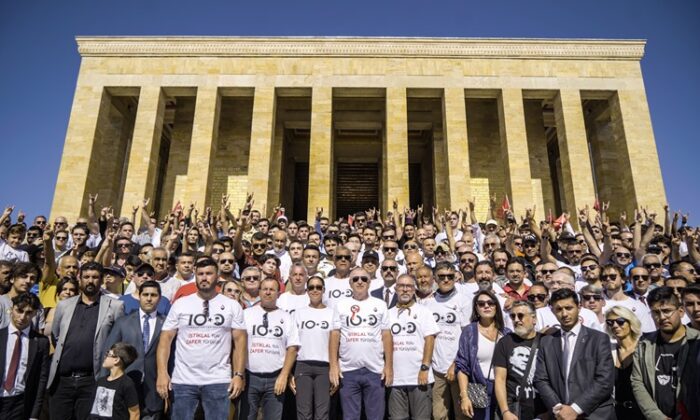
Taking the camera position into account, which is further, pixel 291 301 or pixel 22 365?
pixel 291 301

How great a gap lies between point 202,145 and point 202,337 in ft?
55.3

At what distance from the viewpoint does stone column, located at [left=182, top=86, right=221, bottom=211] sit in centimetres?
1977

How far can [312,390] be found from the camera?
5.15 meters

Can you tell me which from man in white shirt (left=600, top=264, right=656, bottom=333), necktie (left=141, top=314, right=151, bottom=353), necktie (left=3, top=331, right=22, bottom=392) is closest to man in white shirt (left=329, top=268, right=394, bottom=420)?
necktie (left=141, top=314, right=151, bottom=353)

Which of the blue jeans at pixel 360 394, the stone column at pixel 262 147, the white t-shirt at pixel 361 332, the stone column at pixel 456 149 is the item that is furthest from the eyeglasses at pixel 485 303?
the stone column at pixel 262 147

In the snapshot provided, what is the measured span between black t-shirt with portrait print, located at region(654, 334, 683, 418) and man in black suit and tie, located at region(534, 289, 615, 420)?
0.40m

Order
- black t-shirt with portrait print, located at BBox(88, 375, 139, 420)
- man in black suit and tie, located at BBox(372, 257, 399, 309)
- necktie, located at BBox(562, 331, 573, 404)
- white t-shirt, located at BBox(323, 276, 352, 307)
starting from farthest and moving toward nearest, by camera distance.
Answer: man in black suit and tie, located at BBox(372, 257, 399, 309) → white t-shirt, located at BBox(323, 276, 352, 307) → black t-shirt with portrait print, located at BBox(88, 375, 139, 420) → necktie, located at BBox(562, 331, 573, 404)

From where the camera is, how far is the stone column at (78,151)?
63.3 ft

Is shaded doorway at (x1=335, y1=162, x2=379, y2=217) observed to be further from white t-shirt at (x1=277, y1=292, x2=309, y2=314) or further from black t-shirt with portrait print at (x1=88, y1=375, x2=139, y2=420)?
black t-shirt with portrait print at (x1=88, y1=375, x2=139, y2=420)

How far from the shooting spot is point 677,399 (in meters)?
3.96

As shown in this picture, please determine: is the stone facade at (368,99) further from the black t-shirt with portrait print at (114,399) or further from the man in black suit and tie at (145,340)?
the black t-shirt with portrait print at (114,399)

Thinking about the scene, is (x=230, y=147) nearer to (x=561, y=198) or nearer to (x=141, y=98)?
(x=141, y=98)

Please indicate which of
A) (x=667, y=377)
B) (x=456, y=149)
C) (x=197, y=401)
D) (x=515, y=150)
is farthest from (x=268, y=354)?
(x=515, y=150)

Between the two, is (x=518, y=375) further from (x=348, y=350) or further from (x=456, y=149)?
(x=456, y=149)
